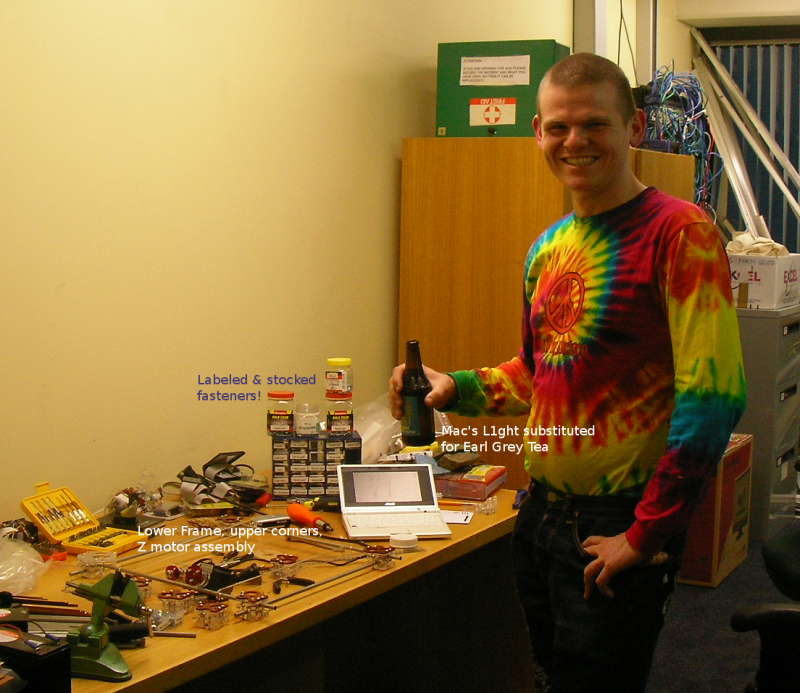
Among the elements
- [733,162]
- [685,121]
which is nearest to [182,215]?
[685,121]

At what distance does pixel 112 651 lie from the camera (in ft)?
4.85

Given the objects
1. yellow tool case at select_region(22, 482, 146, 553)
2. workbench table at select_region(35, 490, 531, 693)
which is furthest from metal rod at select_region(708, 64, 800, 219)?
yellow tool case at select_region(22, 482, 146, 553)

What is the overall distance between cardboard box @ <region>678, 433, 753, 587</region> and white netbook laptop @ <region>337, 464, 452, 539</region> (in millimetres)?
1764

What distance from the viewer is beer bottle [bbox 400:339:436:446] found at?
2031mm


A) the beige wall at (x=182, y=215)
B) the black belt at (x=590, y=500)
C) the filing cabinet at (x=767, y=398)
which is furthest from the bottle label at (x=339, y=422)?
the filing cabinet at (x=767, y=398)

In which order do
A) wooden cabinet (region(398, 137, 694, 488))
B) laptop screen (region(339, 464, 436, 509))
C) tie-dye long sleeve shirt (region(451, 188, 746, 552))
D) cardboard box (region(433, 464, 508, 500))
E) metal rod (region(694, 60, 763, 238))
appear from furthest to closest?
1. metal rod (region(694, 60, 763, 238))
2. wooden cabinet (region(398, 137, 694, 488))
3. cardboard box (region(433, 464, 508, 500))
4. laptop screen (region(339, 464, 436, 509))
5. tie-dye long sleeve shirt (region(451, 188, 746, 552))

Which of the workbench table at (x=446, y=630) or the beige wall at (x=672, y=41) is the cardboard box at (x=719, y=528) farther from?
the beige wall at (x=672, y=41)

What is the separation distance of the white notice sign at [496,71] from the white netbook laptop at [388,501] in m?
1.49

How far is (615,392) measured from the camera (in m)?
1.62

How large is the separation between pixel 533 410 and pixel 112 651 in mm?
802

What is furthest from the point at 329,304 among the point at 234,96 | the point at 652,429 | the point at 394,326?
the point at 652,429

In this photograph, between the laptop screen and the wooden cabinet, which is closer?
the laptop screen

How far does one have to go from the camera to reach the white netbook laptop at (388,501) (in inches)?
88.0

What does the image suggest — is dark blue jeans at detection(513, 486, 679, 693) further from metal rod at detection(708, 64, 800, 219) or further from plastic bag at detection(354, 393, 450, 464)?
metal rod at detection(708, 64, 800, 219)
